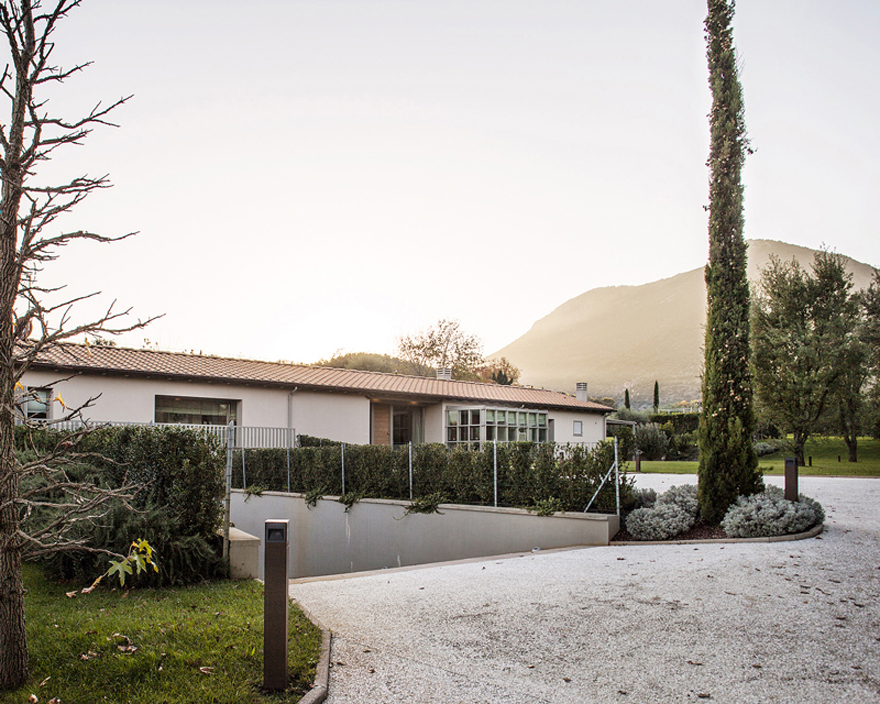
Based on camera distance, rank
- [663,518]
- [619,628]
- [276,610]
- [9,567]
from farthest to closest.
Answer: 1. [663,518]
2. [619,628]
3. [276,610]
4. [9,567]

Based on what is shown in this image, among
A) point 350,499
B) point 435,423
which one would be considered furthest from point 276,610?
point 435,423

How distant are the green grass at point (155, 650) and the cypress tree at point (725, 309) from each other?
24.4ft

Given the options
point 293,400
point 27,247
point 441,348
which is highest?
point 441,348

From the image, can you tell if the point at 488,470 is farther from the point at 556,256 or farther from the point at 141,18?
the point at 556,256

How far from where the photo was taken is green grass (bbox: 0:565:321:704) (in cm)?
366

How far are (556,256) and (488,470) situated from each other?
57.4ft

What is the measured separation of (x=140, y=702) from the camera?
354 cm

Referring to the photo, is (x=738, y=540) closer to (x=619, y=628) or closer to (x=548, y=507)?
(x=548, y=507)

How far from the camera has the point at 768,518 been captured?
29.4 ft

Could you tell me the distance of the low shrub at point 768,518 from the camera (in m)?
8.89

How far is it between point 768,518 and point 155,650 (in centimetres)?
831

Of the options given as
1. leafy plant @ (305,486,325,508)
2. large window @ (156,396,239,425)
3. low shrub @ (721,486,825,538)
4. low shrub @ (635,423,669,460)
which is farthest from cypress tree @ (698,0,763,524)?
low shrub @ (635,423,669,460)

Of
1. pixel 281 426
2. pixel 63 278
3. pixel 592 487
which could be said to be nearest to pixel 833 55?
pixel 592 487

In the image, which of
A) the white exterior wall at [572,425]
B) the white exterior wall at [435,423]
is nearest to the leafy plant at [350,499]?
the white exterior wall at [435,423]
